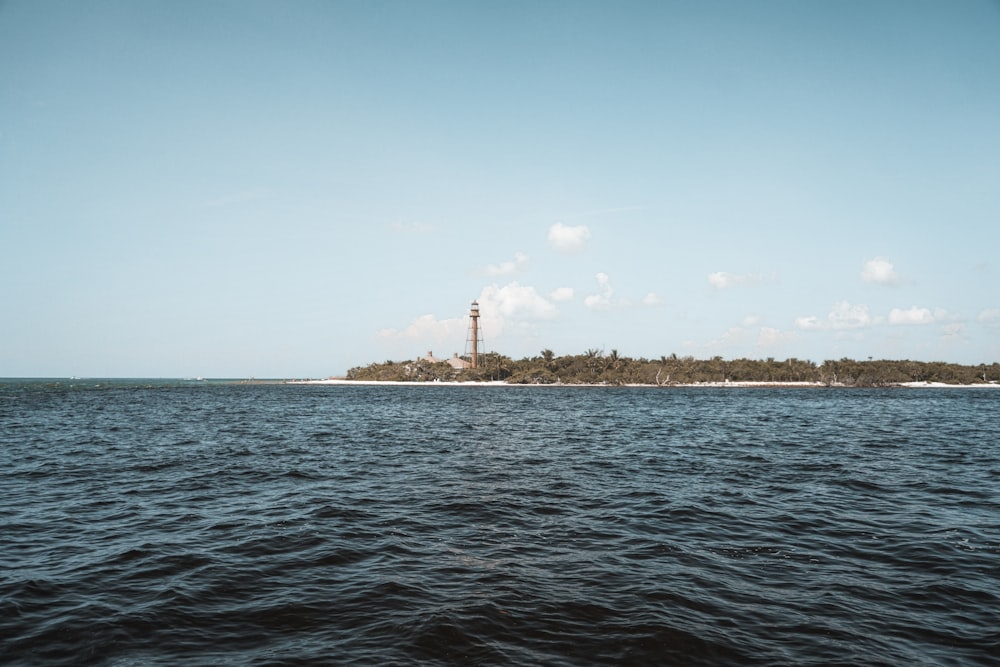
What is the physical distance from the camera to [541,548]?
14.5 meters

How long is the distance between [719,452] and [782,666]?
26266 mm

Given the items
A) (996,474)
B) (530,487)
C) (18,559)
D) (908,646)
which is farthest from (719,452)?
(18,559)

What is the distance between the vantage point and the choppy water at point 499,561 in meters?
9.34

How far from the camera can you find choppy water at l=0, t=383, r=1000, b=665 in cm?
934

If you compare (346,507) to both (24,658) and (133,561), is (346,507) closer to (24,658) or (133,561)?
(133,561)

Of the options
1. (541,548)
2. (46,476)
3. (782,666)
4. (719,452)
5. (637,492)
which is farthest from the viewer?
(719,452)

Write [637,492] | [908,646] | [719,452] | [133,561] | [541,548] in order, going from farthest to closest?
[719,452], [637,492], [541,548], [133,561], [908,646]

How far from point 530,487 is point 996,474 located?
22453 mm

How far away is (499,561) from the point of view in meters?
13.5

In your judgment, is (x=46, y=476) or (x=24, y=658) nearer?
(x=24, y=658)

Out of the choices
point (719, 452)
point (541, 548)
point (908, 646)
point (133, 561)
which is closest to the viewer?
point (908, 646)

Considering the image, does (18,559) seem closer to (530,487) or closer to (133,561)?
(133,561)

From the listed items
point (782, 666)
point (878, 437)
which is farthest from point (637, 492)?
point (878, 437)

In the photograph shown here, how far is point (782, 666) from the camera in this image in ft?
28.2
